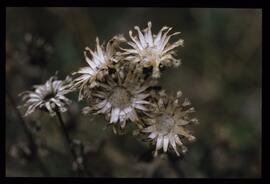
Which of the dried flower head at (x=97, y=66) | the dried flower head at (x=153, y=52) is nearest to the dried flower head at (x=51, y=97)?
the dried flower head at (x=97, y=66)

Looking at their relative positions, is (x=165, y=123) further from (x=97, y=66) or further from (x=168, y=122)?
(x=97, y=66)

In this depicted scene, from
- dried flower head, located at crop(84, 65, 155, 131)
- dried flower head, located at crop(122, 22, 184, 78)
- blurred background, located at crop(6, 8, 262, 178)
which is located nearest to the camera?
dried flower head, located at crop(122, 22, 184, 78)

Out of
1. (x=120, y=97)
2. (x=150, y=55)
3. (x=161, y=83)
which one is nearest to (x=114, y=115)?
(x=120, y=97)

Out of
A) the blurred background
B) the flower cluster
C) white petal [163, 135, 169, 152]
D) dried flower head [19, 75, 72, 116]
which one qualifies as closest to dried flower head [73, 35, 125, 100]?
the flower cluster

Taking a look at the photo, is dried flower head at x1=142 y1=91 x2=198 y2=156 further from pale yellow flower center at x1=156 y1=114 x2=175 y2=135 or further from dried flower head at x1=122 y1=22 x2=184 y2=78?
dried flower head at x1=122 y1=22 x2=184 y2=78

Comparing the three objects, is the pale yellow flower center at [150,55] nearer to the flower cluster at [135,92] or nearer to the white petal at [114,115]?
the flower cluster at [135,92]
